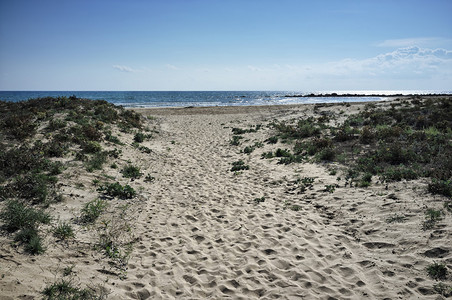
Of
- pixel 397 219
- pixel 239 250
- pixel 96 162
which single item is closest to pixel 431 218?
pixel 397 219

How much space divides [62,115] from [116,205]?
11.4 meters

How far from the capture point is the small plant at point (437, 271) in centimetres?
466

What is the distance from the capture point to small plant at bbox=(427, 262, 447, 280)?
15.3 feet

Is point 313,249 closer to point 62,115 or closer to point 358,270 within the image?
point 358,270

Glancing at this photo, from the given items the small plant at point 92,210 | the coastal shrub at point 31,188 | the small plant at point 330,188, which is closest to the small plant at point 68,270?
the small plant at point 92,210

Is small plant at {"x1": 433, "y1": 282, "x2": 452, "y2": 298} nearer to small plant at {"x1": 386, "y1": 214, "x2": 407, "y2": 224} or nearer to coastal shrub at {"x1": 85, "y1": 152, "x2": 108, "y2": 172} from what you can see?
small plant at {"x1": 386, "y1": 214, "x2": 407, "y2": 224}

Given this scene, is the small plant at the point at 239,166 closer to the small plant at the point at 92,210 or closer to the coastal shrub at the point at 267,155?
the coastal shrub at the point at 267,155

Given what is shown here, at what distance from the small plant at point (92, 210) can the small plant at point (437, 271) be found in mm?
8133

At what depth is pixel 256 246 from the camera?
622cm

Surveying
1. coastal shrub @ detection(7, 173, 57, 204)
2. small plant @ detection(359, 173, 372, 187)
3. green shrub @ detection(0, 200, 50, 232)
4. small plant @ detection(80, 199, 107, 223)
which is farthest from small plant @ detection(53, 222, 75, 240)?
small plant @ detection(359, 173, 372, 187)

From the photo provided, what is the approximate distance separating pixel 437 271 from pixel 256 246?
366cm

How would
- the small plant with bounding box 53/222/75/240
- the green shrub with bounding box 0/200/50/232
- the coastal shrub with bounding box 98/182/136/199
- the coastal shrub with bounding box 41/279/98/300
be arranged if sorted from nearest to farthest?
the coastal shrub with bounding box 41/279/98/300 < the green shrub with bounding box 0/200/50/232 < the small plant with bounding box 53/222/75/240 < the coastal shrub with bounding box 98/182/136/199

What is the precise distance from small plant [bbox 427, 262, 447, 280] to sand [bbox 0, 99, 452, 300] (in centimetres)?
13

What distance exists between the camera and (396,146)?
11.5 metres
